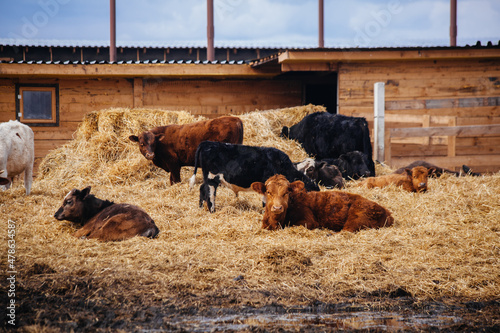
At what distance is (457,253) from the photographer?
4.92 meters

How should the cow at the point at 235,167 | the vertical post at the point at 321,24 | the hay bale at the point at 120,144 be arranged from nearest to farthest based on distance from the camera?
1. the cow at the point at 235,167
2. the hay bale at the point at 120,144
3. the vertical post at the point at 321,24

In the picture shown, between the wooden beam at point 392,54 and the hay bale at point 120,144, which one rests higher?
the wooden beam at point 392,54

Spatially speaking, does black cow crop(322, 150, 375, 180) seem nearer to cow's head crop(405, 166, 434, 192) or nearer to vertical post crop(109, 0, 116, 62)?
cow's head crop(405, 166, 434, 192)

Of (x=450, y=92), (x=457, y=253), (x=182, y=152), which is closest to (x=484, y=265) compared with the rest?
(x=457, y=253)

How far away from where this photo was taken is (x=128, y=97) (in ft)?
45.3

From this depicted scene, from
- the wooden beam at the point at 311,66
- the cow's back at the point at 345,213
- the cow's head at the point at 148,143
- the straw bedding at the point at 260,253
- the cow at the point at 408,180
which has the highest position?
the wooden beam at the point at 311,66

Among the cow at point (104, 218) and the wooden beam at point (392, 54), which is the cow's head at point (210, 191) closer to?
the cow at point (104, 218)

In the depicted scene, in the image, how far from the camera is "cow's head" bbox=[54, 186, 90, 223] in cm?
616

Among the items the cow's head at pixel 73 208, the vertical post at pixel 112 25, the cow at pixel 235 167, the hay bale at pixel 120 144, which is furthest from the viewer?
the vertical post at pixel 112 25

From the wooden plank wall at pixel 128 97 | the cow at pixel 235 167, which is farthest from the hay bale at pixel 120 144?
the cow at pixel 235 167

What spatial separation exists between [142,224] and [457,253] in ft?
11.2

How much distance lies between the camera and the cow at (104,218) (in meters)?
5.67

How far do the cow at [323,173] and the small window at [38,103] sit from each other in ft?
25.3

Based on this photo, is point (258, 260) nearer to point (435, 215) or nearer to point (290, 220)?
point (290, 220)
